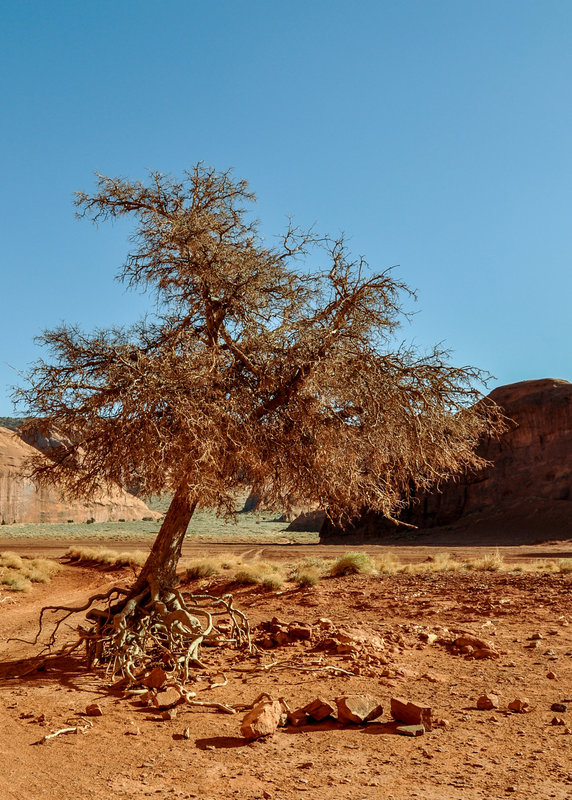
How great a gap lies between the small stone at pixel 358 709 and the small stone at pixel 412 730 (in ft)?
1.19

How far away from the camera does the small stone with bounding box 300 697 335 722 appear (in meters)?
6.03

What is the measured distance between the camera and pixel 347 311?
836cm

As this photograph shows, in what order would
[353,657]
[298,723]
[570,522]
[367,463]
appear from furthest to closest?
[570,522] → [367,463] → [353,657] → [298,723]

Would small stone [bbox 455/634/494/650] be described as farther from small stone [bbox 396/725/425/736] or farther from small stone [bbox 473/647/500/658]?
small stone [bbox 396/725/425/736]

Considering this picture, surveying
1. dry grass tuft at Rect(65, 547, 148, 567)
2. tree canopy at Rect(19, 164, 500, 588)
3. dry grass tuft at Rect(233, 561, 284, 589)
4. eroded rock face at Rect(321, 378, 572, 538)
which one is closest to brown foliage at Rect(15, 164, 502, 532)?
tree canopy at Rect(19, 164, 500, 588)

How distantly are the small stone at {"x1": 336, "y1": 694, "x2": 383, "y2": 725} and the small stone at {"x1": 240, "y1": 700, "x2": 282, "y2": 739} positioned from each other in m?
0.58

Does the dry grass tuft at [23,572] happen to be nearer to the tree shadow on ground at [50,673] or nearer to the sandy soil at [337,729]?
the sandy soil at [337,729]

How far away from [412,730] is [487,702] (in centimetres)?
115

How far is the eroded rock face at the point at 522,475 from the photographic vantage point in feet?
137

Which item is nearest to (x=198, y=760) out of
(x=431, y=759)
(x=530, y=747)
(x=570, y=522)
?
(x=431, y=759)

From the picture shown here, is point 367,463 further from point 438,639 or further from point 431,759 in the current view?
point 431,759

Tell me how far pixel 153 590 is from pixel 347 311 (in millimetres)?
4611

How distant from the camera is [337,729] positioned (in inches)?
229

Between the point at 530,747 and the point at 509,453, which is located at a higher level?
the point at 509,453
